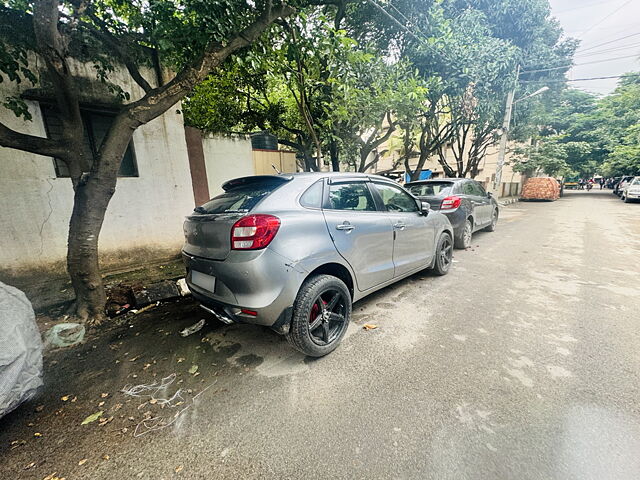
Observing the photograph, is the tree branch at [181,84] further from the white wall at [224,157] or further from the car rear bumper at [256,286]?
the white wall at [224,157]

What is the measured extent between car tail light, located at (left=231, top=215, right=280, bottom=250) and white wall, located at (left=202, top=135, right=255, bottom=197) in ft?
16.3

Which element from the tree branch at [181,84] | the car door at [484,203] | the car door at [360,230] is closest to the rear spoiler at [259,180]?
the car door at [360,230]

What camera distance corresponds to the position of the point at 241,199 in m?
2.47

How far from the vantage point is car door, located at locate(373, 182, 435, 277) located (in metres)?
3.36

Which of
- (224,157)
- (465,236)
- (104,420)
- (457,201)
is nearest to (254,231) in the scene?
(104,420)

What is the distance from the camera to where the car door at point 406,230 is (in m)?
3.36

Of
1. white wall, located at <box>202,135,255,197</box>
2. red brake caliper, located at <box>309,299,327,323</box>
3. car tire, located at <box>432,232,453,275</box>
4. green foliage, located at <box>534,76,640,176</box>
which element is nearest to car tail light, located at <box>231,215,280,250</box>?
red brake caliper, located at <box>309,299,327,323</box>

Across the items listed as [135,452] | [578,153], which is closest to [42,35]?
[135,452]

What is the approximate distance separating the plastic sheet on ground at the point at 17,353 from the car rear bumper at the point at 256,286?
4.30 ft

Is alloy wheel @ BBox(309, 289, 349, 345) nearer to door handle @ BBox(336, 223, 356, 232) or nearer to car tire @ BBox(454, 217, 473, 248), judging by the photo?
door handle @ BBox(336, 223, 356, 232)

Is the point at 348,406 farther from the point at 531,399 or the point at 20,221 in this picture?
the point at 20,221

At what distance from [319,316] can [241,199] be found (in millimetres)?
1296

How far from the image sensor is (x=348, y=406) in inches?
76.7

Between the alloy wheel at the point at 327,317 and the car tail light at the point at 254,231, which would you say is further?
the alloy wheel at the point at 327,317
